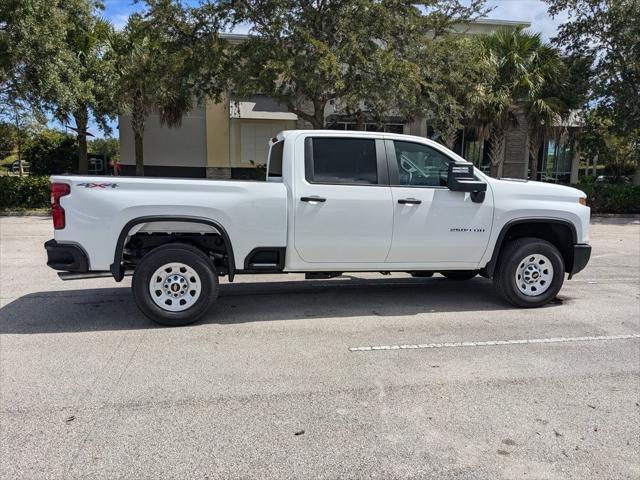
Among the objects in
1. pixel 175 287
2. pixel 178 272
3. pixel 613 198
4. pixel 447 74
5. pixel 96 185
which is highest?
pixel 447 74

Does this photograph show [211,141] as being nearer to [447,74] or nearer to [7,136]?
[7,136]

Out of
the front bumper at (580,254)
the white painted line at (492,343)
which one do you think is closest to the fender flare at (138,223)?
the white painted line at (492,343)

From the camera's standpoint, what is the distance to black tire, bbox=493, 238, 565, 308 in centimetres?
609

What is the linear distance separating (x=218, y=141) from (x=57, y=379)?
20.4 m

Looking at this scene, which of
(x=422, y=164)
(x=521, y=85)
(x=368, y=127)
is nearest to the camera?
(x=422, y=164)

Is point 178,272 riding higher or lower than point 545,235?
lower

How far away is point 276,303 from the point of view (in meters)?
6.48

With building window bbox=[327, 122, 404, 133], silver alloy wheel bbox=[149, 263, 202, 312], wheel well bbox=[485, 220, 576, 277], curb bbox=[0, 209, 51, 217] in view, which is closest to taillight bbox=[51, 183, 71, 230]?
silver alloy wheel bbox=[149, 263, 202, 312]

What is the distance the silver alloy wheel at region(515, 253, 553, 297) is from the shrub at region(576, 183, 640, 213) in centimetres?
1466

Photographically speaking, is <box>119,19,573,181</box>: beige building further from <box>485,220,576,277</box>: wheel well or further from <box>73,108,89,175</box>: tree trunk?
<box>485,220,576,277</box>: wheel well

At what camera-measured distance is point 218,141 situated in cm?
2350

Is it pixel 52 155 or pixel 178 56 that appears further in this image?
pixel 52 155

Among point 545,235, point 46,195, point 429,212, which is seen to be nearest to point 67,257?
point 429,212

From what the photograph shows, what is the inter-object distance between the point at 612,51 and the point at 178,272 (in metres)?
19.2
